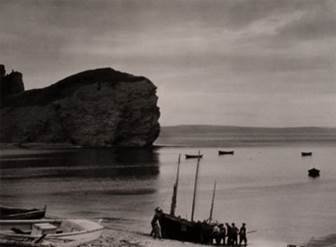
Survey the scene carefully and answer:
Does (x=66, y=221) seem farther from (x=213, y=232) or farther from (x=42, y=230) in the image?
(x=213, y=232)

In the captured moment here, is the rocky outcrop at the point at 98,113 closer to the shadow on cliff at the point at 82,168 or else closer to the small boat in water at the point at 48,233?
the shadow on cliff at the point at 82,168

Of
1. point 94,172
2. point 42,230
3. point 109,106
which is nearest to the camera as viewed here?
point 42,230

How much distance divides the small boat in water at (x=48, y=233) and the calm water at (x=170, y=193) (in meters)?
8.08

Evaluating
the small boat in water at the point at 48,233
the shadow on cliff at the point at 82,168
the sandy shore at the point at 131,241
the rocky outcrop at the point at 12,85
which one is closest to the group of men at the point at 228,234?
the sandy shore at the point at 131,241

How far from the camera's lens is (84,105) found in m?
132

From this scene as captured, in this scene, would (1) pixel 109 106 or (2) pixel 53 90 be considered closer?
(1) pixel 109 106

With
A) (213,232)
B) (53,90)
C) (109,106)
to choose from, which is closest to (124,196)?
(213,232)

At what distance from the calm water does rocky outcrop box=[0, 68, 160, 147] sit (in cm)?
4272

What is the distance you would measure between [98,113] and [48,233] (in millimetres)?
109800

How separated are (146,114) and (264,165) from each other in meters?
42.2

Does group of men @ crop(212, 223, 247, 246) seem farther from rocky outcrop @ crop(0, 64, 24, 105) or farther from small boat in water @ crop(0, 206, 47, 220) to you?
rocky outcrop @ crop(0, 64, 24, 105)

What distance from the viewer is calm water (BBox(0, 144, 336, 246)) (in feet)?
120

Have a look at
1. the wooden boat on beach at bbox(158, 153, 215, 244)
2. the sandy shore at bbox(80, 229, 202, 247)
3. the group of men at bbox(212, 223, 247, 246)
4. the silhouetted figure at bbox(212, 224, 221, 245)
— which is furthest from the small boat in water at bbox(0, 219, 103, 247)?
the group of men at bbox(212, 223, 247, 246)

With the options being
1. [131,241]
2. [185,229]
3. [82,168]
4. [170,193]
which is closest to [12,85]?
[82,168]
